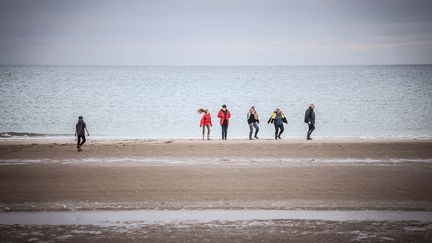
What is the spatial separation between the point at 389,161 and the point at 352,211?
7536 millimetres

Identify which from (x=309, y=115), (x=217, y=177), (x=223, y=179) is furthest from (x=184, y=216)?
(x=309, y=115)

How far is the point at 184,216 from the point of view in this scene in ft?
38.0

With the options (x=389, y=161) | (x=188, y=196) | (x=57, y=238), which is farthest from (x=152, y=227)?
(x=389, y=161)

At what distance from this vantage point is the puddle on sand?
11.1m

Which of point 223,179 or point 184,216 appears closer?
point 184,216

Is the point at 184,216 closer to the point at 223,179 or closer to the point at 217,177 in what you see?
the point at 223,179

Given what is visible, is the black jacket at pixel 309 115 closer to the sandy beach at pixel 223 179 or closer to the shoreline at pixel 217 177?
the shoreline at pixel 217 177

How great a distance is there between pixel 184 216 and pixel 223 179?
154 inches

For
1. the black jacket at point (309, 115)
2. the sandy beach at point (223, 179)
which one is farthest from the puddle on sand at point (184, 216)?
the black jacket at point (309, 115)

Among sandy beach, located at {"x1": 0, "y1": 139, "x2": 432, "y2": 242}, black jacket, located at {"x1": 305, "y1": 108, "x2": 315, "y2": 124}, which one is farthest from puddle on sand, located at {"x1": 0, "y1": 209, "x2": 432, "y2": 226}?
black jacket, located at {"x1": 305, "y1": 108, "x2": 315, "y2": 124}

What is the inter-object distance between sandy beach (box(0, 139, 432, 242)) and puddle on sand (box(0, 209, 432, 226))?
0.36m

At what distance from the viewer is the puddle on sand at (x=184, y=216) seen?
36.6 ft

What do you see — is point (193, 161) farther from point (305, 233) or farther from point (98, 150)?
point (305, 233)

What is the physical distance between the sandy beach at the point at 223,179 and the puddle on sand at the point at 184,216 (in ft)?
1.20
